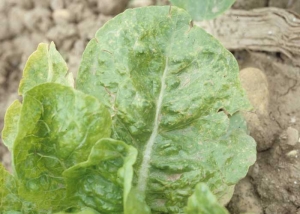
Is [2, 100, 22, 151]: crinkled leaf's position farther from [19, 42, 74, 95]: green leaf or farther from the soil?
the soil

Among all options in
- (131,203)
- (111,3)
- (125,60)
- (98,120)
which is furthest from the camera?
(111,3)

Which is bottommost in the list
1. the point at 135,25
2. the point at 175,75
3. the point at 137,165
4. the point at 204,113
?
the point at 137,165

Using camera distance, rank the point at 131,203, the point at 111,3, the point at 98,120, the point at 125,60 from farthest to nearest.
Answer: the point at 111,3
the point at 125,60
the point at 98,120
the point at 131,203

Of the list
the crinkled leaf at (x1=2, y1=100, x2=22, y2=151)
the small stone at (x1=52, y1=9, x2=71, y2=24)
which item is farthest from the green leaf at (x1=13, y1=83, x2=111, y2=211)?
the small stone at (x1=52, y1=9, x2=71, y2=24)

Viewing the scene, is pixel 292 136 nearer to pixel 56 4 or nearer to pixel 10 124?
pixel 10 124

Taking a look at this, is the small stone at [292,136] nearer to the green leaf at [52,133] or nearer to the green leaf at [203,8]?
the green leaf at [203,8]

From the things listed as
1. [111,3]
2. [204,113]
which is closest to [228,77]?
[204,113]

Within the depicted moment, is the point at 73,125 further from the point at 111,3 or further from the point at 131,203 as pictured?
the point at 111,3
